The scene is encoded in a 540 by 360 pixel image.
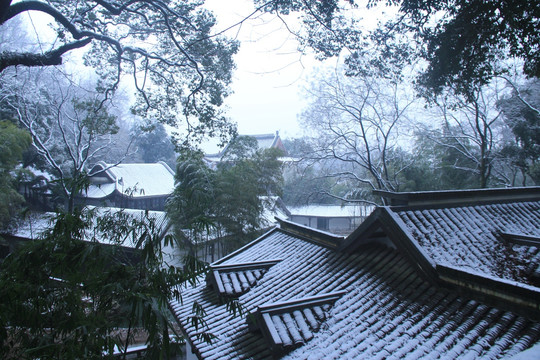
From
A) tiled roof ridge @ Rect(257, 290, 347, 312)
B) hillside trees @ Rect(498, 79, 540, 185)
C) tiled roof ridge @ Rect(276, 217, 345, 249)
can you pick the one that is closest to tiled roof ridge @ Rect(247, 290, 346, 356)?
tiled roof ridge @ Rect(257, 290, 347, 312)

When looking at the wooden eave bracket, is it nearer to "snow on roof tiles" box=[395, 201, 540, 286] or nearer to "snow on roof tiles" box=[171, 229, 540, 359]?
"snow on roof tiles" box=[395, 201, 540, 286]

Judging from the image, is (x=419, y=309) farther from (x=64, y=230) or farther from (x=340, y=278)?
(x=64, y=230)

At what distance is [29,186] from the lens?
1408 cm

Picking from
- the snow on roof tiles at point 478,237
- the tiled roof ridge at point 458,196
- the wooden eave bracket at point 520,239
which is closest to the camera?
the snow on roof tiles at point 478,237

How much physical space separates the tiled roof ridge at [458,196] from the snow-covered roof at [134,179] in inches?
476

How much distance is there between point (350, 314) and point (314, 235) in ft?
8.52

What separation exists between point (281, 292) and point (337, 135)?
27.3ft

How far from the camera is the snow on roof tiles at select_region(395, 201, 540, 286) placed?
396 centimetres

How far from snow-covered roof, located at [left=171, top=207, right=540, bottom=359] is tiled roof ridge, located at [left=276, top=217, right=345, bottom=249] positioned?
0.17ft

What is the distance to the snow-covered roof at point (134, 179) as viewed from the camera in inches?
620

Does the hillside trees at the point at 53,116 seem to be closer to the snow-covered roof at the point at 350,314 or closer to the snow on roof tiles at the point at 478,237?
the snow-covered roof at the point at 350,314

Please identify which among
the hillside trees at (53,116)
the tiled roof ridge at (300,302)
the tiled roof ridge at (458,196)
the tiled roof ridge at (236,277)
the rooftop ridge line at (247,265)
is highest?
the hillside trees at (53,116)

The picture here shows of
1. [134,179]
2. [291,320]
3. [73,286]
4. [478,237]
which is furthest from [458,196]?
[134,179]

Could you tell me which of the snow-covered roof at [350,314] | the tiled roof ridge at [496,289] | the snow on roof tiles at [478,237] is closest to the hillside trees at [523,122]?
the snow on roof tiles at [478,237]
